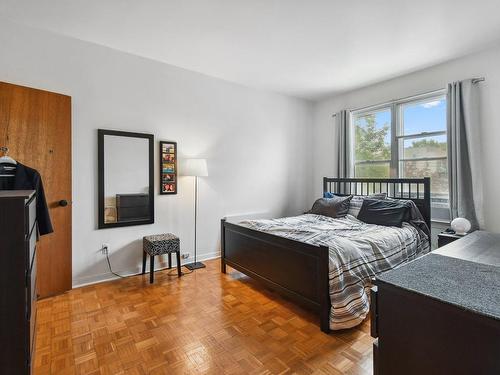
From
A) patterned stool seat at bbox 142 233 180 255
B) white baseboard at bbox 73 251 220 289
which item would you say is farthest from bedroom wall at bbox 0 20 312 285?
patterned stool seat at bbox 142 233 180 255

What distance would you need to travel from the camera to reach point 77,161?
116 inches

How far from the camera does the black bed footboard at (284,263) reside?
2.12 m

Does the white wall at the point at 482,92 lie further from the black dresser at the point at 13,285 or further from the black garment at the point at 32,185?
the black garment at the point at 32,185

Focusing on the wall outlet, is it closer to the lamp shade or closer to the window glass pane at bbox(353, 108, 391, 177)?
the lamp shade

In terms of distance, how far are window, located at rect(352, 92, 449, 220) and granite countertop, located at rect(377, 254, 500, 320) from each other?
3.15 metres

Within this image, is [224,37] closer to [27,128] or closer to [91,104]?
[91,104]

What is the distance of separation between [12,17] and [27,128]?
1.06 meters

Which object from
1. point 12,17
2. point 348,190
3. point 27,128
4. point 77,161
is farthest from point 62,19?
point 348,190

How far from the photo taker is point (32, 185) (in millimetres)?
2393

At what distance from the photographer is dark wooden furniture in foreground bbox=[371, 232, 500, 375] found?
25.2 inches

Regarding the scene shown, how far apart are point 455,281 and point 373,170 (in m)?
3.83

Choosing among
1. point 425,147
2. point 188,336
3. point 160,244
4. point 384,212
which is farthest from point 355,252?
point 425,147

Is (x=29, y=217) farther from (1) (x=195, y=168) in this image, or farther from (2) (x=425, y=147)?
(2) (x=425, y=147)

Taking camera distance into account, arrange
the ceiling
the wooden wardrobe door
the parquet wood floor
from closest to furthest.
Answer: the parquet wood floor < the ceiling < the wooden wardrobe door
